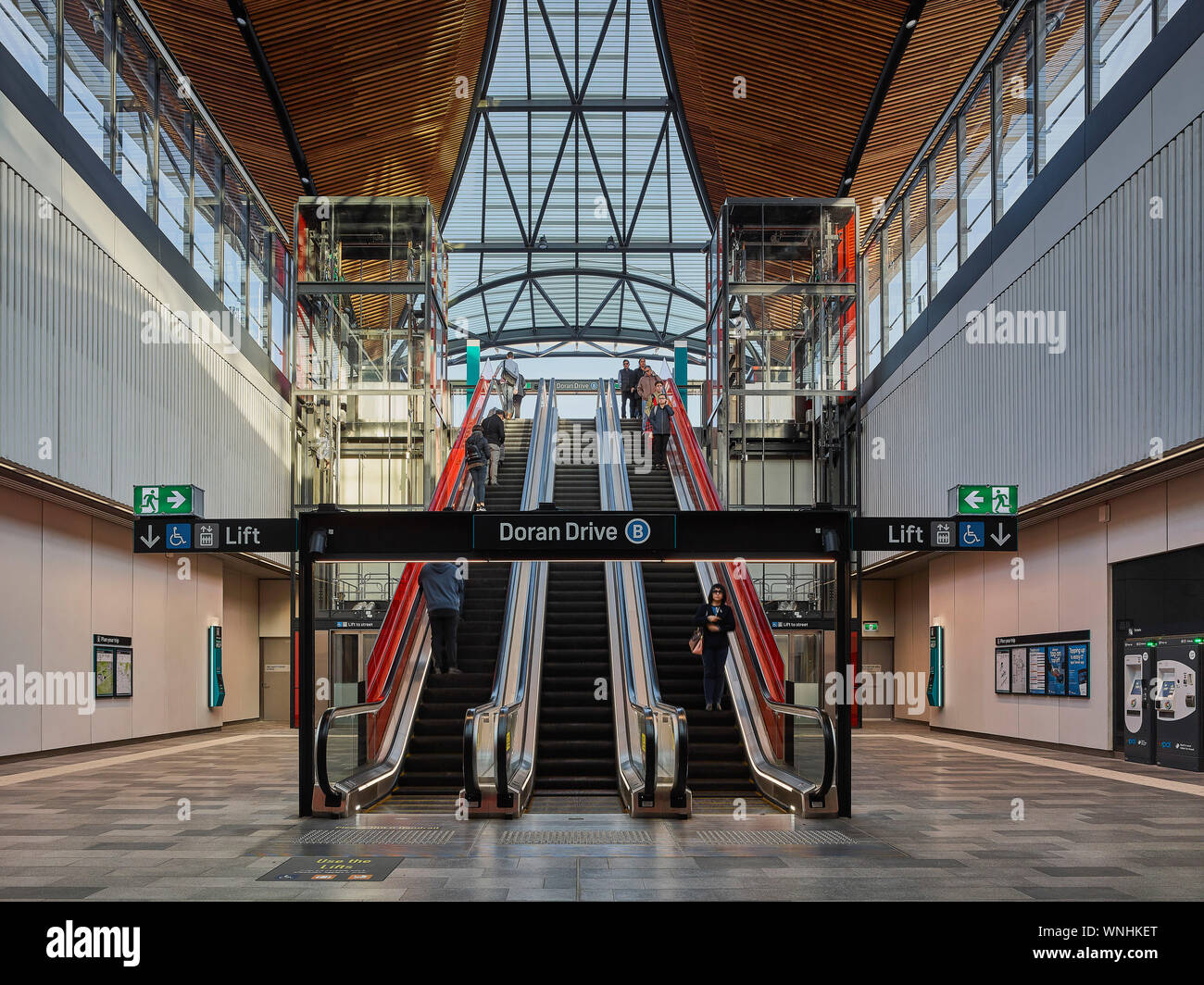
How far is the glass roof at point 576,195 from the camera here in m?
28.2

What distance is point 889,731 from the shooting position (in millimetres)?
21484

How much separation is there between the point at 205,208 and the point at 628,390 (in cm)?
949

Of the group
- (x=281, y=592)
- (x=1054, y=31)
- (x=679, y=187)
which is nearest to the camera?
(x=1054, y=31)

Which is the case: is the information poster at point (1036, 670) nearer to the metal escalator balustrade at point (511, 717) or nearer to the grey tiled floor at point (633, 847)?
the grey tiled floor at point (633, 847)

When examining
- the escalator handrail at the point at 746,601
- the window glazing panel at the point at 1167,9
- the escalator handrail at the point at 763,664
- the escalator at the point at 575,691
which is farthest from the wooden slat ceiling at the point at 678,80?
the escalator at the point at 575,691

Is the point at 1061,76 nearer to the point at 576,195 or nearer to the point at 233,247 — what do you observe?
the point at 233,247

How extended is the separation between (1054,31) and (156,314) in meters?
13.2

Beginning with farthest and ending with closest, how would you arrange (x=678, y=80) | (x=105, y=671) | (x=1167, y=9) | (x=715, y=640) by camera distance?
(x=678, y=80) → (x=105, y=671) → (x=1167, y=9) → (x=715, y=640)

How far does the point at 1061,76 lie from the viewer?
1491cm

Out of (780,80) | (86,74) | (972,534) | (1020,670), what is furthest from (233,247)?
(972,534)

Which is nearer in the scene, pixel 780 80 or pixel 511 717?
pixel 511 717
